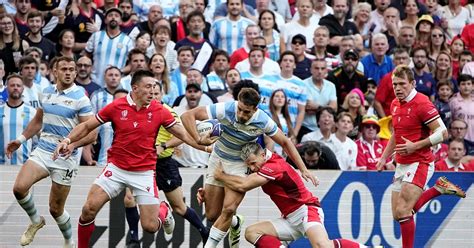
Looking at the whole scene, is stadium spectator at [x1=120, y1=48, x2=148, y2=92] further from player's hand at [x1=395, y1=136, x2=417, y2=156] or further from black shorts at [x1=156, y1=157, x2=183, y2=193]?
player's hand at [x1=395, y1=136, x2=417, y2=156]

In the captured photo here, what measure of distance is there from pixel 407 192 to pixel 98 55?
6.09 meters

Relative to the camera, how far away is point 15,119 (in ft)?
59.8

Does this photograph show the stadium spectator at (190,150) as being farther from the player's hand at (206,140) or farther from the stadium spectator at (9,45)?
the player's hand at (206,140)

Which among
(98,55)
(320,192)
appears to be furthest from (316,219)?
(98,55)

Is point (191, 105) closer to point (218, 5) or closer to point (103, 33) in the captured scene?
point (103, 33)

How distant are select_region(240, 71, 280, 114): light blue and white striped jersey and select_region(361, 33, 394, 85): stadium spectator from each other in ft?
6.73

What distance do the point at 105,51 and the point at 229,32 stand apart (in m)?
2.16

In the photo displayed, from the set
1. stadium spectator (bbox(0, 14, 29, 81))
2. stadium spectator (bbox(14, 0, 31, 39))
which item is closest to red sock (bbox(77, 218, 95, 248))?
stadium spectator (bbox(0, 14, 29, 81))

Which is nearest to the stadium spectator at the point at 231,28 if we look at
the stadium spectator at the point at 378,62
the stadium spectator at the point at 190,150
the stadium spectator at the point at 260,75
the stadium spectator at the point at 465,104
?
the stadium spectator at the point at 260,75

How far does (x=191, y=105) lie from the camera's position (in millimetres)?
18828

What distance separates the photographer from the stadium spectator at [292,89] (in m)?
20.0

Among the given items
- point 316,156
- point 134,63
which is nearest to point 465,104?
point 316,156

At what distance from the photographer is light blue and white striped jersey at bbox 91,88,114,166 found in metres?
18.5

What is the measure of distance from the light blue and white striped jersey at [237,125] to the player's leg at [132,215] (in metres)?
1.79
